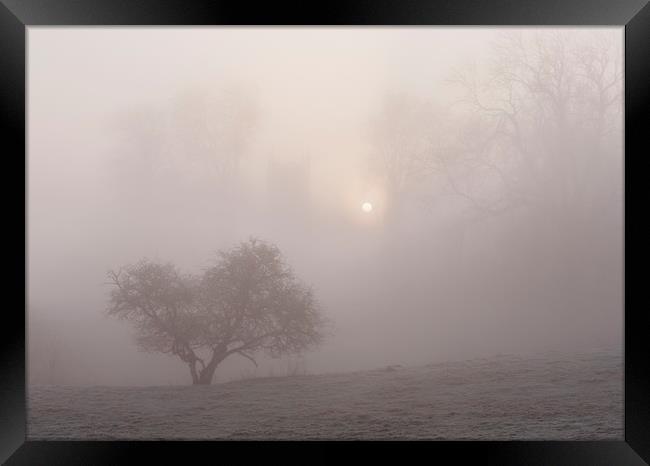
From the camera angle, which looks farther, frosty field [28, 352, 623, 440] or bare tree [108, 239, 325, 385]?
bare tree [108, 239, 325, 385]

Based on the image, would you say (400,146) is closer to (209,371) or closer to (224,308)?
(224,308)

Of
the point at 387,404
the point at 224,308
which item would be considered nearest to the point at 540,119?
the point at 387,404

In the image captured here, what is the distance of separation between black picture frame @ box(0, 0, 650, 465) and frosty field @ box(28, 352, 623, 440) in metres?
1.33

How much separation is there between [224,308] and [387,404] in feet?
5.40

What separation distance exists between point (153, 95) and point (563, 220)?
3.92m

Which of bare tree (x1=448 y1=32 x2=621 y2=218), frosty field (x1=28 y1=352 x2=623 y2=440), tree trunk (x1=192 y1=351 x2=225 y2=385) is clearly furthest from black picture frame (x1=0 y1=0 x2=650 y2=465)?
bare tree (x1=448 y1=32 x2=621 y2=218)

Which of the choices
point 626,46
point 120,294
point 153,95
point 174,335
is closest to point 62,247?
point 120,294

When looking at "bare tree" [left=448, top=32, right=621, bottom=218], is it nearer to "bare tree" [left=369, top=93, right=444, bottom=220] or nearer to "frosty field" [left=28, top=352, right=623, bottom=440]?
"bare tree" [left=369, top=93, right=444, bottom=220]

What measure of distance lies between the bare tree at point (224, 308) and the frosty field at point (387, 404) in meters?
0.34

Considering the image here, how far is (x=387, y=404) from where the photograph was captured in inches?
181

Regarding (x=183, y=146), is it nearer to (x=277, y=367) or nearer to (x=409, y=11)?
(x=277, y=367)

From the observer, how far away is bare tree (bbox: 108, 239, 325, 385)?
4914 millimetres

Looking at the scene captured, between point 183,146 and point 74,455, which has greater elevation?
point 183,146

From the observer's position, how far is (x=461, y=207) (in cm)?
513
